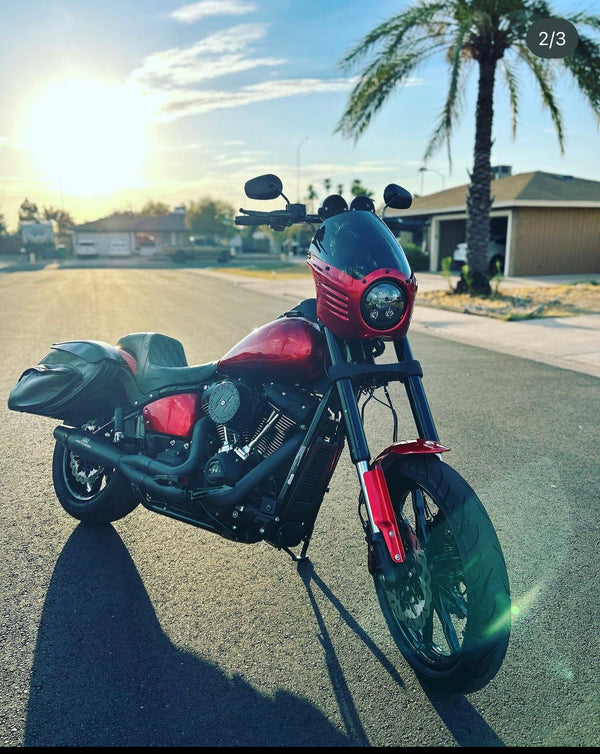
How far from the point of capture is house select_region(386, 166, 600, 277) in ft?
87.2

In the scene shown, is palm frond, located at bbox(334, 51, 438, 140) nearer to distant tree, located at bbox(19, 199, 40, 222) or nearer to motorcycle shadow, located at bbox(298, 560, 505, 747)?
motorcycle shadow, located at bbox(298, 560, 505, 747)

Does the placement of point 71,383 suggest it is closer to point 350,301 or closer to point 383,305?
point 350,301

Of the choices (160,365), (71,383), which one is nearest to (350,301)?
(160,365)

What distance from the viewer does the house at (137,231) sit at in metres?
68.1

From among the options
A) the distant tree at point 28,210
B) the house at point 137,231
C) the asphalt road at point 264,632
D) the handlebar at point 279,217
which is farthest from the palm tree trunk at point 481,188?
the distant tree at point 28,210

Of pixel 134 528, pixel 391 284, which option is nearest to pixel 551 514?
pixel 391 284

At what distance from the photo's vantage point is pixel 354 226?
2.91 m

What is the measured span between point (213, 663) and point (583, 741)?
1.48 m

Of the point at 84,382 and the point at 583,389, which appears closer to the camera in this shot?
the point at 84,382

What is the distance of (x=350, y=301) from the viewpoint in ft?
9.09

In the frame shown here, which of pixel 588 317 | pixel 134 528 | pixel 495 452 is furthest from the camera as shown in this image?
pixel 588 317

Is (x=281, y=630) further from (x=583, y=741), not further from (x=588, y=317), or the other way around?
(x=588, y=317)

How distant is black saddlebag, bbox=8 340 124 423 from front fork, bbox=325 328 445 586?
5.39 feet

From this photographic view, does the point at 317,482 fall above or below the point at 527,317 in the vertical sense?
above
